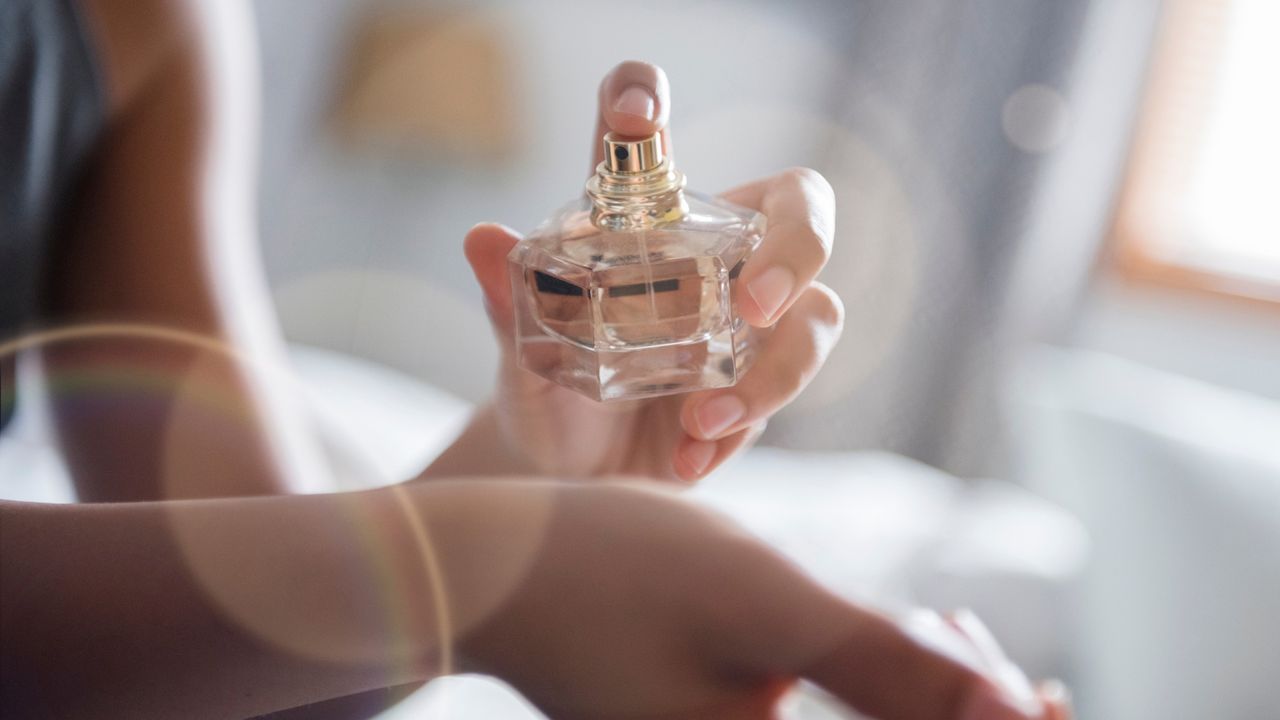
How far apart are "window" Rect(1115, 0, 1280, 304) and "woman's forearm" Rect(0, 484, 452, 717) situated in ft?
4.31

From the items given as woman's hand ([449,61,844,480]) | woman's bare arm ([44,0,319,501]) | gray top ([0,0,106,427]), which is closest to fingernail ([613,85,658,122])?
woman's hand ([449,61,844,480])

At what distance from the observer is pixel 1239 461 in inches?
31.2

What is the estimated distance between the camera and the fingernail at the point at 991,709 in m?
0.41

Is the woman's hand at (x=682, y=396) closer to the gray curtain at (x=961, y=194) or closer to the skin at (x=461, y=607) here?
the skin at (x=461, y=607)

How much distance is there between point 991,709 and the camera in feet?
1.35

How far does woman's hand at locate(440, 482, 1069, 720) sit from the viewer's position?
38 cm

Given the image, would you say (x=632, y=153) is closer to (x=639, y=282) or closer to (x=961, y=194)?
(x=639, y=282)

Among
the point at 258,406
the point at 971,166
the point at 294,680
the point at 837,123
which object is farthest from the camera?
the point at 837,123

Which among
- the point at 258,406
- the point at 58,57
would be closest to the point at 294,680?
the point at 258,406

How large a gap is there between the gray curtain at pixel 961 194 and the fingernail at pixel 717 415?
1.07 metres

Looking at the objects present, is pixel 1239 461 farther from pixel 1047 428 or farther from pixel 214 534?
pixel 214 534

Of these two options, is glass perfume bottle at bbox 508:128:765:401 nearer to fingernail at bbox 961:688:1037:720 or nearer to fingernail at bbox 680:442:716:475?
fingernail at bbox 680:442:716:475

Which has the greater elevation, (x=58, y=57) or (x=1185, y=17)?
(x=1185, y=17)

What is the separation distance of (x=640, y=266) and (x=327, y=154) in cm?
130
